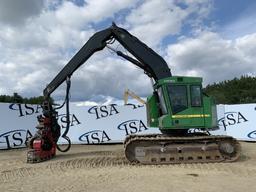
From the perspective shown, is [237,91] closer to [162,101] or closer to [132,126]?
[132,126]

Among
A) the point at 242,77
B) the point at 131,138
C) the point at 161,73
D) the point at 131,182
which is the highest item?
the point at 242,77

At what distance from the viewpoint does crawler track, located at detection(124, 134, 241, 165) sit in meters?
13.8

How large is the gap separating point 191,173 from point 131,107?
1178 centimetres

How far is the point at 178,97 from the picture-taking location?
1420 cm

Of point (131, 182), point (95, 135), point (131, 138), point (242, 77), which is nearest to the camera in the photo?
point (131, 182)

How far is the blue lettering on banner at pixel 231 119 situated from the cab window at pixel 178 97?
10.2m

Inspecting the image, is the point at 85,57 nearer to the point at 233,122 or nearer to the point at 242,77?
the point at 233,122

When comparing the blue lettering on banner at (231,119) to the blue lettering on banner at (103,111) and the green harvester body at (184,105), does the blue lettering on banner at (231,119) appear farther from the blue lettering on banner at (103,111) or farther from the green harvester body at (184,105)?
the green harvester body at (184,105)

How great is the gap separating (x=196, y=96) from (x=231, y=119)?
393 inches

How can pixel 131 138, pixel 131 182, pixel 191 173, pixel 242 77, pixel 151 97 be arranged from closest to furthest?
pixel 131 182, pixel 191 173, pixel 131 138, pixel 151 97, pixel 242 77

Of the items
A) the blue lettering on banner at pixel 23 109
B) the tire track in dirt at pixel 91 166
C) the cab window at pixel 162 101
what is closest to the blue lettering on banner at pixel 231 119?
the cab window at pixel 162 101

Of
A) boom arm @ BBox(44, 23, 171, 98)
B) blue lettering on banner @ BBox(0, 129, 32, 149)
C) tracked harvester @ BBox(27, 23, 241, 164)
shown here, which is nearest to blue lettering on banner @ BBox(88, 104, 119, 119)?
blue lettering on banner @ BBox(0, 129, 32, 149)

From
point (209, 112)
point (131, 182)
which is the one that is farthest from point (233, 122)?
point (131, 182)

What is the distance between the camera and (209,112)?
14.3 meters
